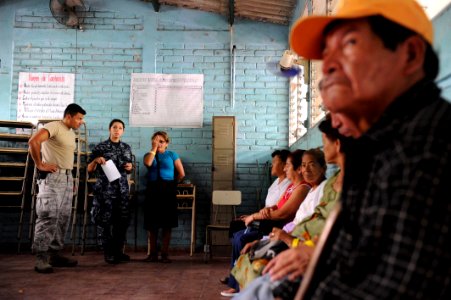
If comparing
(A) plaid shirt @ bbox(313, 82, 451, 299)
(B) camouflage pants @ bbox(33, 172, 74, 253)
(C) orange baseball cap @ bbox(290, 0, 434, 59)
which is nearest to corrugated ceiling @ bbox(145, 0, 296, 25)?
(B) camouflage pants @ bbox(33, 172, 74, 253)

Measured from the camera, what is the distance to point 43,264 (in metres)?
4.29

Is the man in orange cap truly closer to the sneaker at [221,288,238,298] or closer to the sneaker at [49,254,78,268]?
the sneaker at [221,288,238,298]

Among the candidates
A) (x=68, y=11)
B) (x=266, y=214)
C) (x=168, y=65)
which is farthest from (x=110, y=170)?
(x=68, y=11)

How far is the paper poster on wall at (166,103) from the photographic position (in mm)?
6391

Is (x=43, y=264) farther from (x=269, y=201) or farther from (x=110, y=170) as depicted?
(x=269, y=201)

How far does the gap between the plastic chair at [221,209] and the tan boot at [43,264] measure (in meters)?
1.75

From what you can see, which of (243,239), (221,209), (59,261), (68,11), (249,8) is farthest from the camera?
(68,11)

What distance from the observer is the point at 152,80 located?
21.1 feet

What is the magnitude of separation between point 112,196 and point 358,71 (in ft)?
14.6

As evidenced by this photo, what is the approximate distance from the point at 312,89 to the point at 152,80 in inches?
114

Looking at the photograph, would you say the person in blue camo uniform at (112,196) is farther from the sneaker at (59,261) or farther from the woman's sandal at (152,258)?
the sneaker at (59,261)

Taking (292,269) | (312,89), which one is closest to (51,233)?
(312,89)

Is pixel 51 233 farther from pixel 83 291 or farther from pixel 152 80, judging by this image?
pixel 152 80

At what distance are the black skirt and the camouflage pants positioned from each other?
104cm
